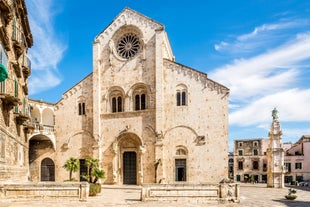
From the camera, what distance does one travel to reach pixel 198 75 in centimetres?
2945

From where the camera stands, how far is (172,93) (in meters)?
30.0

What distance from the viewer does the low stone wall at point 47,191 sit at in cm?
1545

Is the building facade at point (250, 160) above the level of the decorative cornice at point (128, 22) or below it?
below

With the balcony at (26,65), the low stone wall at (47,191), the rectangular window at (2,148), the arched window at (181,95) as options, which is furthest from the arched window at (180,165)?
the rectangular window at (2,148)

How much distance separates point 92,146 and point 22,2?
635 inches

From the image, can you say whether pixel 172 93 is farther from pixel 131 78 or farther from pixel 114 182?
pixel 114 182

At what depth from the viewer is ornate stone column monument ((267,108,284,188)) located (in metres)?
32.1

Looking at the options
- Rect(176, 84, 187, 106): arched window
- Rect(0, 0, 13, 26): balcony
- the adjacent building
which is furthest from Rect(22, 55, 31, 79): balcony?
the adjacent building

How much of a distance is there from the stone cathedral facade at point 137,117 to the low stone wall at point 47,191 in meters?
13.4

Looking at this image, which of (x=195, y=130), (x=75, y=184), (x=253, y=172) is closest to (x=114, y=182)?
(x=195, y=130)

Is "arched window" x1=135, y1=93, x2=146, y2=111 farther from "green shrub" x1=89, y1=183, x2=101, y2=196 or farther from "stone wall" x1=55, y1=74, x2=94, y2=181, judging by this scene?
"green shrub" x1=89, y1=183, x2=101, y2=196

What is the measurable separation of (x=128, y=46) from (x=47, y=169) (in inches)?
648

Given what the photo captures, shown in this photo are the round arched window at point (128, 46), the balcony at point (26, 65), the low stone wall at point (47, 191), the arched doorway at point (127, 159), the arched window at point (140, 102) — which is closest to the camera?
the low stone wall at point (47, 191)

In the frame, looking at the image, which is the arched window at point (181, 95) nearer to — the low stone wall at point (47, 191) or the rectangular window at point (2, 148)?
the low stone wall at point (47, 191)
